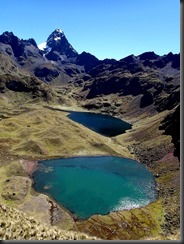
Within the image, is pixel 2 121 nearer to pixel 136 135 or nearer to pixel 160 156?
pixel 136 135

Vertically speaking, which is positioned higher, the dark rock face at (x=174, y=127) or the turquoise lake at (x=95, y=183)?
the dark rock face at (x=174, y=127)

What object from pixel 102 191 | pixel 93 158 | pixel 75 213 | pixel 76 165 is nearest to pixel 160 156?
pixel 93 158

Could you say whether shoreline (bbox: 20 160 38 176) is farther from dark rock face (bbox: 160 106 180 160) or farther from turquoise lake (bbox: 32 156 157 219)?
dark rock face (bbox: 160 106 180 160)

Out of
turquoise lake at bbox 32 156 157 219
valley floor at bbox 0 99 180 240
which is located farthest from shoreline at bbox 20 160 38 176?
turquoise lake at bbox 32 156 157 219

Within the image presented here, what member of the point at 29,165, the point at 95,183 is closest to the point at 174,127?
the point at 95,183

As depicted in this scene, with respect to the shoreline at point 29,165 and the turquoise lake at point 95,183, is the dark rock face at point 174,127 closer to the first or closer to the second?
the turquoise lake at point 95,183

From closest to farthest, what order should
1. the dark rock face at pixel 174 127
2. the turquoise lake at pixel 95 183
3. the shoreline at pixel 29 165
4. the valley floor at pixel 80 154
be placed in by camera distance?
the valley floor at pixel 80 154 < the turquoise lake at pixel 95 183 < the shoreline at pixel 29 165 < the dark rock face at pixel 174 127

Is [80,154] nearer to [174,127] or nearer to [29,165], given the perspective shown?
[29,165]

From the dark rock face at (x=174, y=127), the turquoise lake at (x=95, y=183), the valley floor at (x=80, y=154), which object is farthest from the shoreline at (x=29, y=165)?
the dark rock face at (x=174, y=127)
